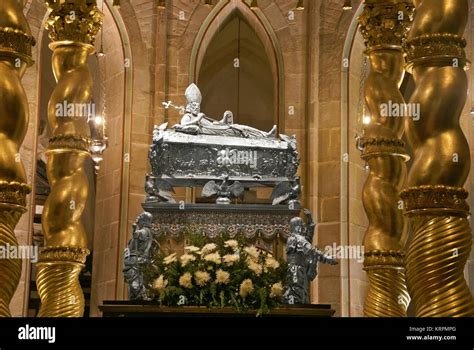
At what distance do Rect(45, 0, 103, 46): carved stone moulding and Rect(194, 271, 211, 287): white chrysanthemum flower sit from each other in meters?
2.77

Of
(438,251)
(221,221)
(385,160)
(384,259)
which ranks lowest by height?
(438,251)

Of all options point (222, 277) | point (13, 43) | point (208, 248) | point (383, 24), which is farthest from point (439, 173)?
point (383, 24)

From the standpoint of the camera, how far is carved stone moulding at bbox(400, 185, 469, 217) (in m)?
7.67

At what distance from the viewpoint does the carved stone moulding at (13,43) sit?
9.14 metres

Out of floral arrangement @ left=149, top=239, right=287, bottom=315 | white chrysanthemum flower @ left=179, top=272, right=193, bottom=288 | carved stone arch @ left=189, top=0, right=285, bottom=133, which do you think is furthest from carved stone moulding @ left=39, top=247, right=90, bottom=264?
carved stone arch @ left=189, top=0, right=285, bottom=133

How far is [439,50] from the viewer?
7840 millimetres

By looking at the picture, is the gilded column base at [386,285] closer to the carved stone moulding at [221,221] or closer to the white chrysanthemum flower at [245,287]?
the white chrysanthemum flower at [245,287]

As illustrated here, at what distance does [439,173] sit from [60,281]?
4.93 metres

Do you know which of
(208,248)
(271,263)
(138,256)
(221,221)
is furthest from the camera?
(221,221)

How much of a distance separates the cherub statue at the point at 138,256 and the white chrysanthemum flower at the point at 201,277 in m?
1.10

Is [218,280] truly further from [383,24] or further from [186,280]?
[383,24]

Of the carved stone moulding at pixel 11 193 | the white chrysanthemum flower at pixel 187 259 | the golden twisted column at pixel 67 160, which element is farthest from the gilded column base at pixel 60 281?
the carved stone moulding at pixel 11 193

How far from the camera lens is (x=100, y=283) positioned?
64.1ft

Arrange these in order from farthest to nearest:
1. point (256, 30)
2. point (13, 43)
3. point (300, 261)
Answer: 1. point (256, 30)
2. point (300, 261)
3. point (13, 43)
